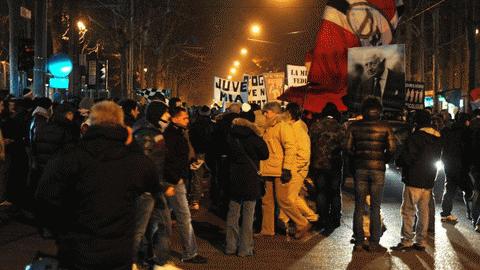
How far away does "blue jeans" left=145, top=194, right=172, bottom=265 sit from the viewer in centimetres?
843

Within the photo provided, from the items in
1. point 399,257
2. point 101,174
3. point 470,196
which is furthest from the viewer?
point 470,196

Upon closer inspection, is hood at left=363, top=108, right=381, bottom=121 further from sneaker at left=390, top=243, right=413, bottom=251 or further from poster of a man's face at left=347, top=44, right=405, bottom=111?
poster of a man's face at left=347, top=44, right=405, bottom=111

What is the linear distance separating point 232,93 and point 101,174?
2140 centimetres

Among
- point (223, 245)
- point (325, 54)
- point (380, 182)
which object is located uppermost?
point (325, 54)

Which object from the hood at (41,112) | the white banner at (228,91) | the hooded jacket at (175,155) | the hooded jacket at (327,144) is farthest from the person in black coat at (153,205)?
the white banner at (228,91)

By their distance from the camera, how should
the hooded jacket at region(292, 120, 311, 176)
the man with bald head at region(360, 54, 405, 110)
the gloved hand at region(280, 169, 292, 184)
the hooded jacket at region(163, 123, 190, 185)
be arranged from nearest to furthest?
the hooded jacket at region(163, 123, 190, 185) < the gloved hand at region(280, 169, 292, 184) < the hooded jacket at region(292, 120, 311, 176) < the man with bald head at region(360, 54, 405, 110)

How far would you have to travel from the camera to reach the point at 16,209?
13141 mm

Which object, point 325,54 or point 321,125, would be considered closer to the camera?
point 321,125

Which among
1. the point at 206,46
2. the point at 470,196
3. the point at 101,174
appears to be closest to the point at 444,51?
the point at 206,46

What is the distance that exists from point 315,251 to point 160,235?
2.47 meters

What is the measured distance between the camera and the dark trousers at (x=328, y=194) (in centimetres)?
1164

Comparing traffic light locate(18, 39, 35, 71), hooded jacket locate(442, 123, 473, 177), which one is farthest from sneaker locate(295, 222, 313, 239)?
traffic light locate(18, 39, 35, 71)

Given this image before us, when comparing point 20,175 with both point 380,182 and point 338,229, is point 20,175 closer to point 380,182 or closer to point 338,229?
point 338,229

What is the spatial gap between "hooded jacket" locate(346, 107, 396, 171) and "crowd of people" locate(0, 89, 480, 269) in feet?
0.05
